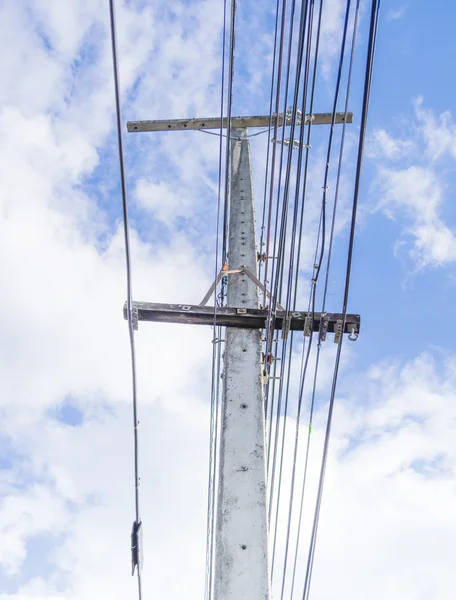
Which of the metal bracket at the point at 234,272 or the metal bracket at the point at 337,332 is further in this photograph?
the metal bracket at the point at 234,272

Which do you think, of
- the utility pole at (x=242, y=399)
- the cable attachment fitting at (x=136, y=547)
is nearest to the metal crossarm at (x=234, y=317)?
the utility pole at (x=242, y=399)

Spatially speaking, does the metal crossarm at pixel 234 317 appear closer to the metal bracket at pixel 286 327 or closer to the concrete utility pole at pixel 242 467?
the metal bracket at pixel 286 327

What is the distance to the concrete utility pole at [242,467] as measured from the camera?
4.79m

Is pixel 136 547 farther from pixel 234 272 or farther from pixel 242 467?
pixel 234 272

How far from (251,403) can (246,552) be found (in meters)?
1.43

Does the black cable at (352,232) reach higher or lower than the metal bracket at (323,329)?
lower

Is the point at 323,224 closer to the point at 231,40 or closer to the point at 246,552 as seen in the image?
the point at 231,40

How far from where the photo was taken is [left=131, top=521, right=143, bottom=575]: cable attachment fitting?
13.7ft

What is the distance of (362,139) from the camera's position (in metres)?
3.42

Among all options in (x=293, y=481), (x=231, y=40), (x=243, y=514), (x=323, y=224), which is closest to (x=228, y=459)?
(x=243, y=514)

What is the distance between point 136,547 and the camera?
4.23 m

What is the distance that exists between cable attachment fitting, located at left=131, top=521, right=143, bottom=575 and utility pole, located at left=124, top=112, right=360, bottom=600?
0.93 meters

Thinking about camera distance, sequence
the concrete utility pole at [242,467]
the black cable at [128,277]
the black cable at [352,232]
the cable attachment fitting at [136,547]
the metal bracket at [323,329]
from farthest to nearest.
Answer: the metal bracket at [323,329], the concrete utility pole at [242,467], the cable attachment fitting at [136,547], the black cable at [352,232], the black cable at [128,277]

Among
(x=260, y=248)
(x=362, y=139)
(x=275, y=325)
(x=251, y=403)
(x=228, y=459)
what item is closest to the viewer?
(x=362, y=139)
